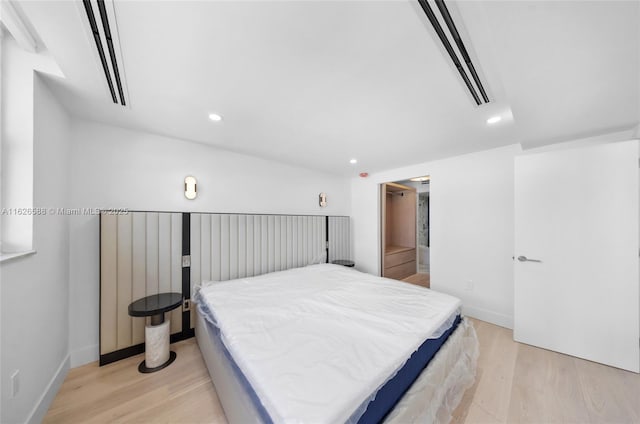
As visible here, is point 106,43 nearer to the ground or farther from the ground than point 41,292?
farther from the ground

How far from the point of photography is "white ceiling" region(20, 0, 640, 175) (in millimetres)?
896

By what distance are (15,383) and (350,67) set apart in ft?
8.17

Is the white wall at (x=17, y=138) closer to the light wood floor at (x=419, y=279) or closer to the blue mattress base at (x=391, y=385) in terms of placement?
the blue mattress base at (x=391, y=385)

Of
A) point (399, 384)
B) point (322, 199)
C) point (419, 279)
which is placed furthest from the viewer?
point (419, 279)

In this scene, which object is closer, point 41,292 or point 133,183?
point 41,292

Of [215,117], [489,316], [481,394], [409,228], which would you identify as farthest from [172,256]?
[409,228]

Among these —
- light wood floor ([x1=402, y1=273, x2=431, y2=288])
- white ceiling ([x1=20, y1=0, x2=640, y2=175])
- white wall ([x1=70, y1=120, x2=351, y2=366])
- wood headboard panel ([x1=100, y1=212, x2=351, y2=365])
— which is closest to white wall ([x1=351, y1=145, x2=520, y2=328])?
white ceiling ([x1=20, y1=0, x2=640, y2=175])

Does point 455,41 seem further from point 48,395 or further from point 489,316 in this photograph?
point 48,395

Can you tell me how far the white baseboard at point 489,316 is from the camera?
246cm

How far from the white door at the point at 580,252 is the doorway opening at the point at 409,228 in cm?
222

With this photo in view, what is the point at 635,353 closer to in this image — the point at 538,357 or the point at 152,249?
the point at 538,357

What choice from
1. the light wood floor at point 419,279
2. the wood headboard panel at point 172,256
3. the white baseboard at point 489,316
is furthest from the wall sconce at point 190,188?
the light wood floor at point 419,279

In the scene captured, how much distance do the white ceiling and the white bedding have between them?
1.62 meters

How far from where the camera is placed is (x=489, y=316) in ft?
8.55
